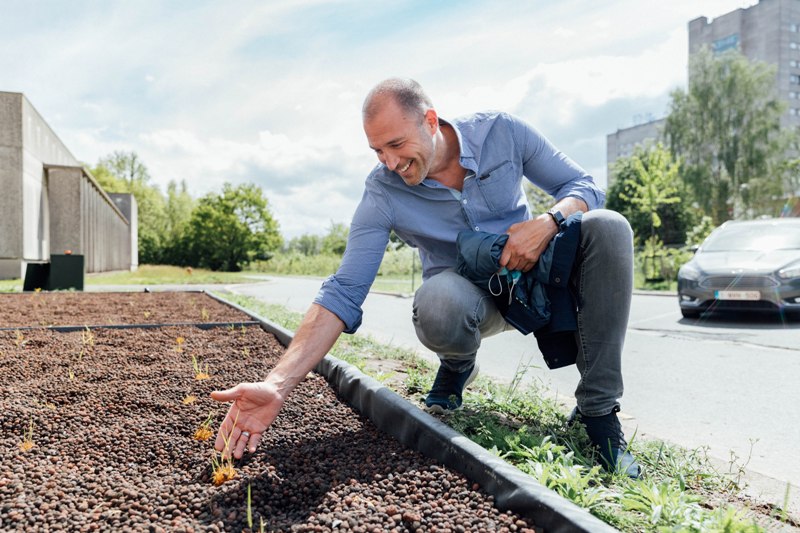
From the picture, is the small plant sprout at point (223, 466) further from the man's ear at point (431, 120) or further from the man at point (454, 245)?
the man's ear at point (431, 120)

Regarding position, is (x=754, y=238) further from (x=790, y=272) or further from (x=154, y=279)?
(x=154, y=279)

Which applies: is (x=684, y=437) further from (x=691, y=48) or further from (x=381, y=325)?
(x=691, y=48)

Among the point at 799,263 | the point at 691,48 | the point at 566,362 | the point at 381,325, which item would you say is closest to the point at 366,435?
the point at 566,362

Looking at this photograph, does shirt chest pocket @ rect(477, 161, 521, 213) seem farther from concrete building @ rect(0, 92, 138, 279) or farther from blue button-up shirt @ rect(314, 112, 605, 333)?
concrete building @ rect(0, 92, 138, 279)

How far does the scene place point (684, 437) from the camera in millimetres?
2520

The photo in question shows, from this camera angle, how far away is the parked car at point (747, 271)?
6.61 meters

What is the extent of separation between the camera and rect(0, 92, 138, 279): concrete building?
1406cm

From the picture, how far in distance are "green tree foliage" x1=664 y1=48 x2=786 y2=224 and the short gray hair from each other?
30.7 metres

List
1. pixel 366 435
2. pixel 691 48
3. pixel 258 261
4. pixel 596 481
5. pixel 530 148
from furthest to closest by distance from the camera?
1. pixel 691 48
2. pixel 258 261
3. pixel 530 148
4. pixel 366 435
5. pixel 596 481

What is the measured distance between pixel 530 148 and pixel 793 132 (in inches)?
1370

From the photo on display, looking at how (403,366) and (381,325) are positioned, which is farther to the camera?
(381,325)

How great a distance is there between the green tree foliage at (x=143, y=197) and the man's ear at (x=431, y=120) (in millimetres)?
48446

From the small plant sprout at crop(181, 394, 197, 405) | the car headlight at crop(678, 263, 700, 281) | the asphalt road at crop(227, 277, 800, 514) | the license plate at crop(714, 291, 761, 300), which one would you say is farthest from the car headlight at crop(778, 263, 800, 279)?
the small plant sprout at crop(181, 394, 197, 405)

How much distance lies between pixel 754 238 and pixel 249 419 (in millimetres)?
7981
